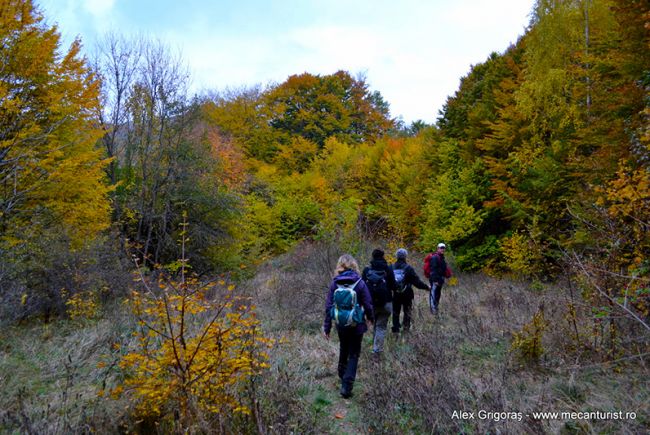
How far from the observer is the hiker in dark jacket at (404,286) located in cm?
A: 724

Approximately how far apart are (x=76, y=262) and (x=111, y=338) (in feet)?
14.1

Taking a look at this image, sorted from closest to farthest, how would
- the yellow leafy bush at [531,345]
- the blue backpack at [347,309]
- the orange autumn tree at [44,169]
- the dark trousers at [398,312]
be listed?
the blue backpack at [347,309] < the yellow leafy bush at [531,345] < the dark trousers at [398,312] < the orange autumn tree at [44,169]

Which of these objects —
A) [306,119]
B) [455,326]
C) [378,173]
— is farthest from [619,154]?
[306,119]

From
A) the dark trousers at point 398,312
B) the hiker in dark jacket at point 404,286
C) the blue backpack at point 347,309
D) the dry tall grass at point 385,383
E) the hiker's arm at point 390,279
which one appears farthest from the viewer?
the dark trousers at point 398,312

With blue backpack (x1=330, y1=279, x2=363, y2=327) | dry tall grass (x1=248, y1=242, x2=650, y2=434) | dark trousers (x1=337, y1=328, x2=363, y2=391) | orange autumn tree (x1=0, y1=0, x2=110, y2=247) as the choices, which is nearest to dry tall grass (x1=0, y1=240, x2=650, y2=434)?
dry tall grass (x1=248, y1=242, x2=650, y2=434)

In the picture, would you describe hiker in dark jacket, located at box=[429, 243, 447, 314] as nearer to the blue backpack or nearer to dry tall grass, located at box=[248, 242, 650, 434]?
dry tall grass, located at box=[248, 242, 650, 434]

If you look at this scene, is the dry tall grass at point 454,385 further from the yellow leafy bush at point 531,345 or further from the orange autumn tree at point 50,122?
the orange autumn tree at point 50,122

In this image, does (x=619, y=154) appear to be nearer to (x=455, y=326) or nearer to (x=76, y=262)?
(x=455, y=326)

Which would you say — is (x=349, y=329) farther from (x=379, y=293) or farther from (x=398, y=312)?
(x=398, y=312)

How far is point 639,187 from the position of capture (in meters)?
5.41

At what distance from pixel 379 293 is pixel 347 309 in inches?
50.4

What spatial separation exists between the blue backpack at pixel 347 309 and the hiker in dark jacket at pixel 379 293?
3.74ft

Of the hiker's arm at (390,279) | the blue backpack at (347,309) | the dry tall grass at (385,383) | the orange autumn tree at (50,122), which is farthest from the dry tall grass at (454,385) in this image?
the orange autumn tree at (50,122)

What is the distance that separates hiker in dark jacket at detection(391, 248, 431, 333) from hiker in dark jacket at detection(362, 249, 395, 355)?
35.8 inches
